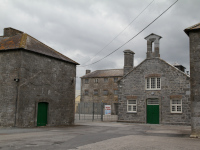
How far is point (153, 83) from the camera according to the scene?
83.4 feet

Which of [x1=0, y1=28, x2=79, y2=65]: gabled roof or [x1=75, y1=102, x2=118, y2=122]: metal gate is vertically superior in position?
[x1=0, y1=28, x2=79, y2=65]: gabled roof

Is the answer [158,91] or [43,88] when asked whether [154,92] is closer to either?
[158,91]

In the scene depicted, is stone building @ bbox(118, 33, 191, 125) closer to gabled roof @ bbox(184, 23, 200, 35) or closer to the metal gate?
the metal gate

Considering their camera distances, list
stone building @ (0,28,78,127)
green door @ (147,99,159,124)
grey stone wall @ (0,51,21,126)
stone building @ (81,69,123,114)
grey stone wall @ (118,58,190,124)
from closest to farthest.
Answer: grey stone wall @ (0,51,21,126), stone building @ (0,28,78,127), grey stone wall @ (118,58,190,124), green door @ (147,99,159,124), stone building @ (81,69,123,114)

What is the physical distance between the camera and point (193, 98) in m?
14.3

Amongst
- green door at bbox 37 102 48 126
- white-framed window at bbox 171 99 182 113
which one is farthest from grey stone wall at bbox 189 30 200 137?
green door at bbox 37 102 48 126

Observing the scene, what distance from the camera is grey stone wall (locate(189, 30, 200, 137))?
14.0 metres

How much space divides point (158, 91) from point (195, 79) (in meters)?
10.6

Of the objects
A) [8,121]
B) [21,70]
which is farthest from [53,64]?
[8,121]

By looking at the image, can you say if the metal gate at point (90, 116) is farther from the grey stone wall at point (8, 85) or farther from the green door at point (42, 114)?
the grey stone wall at point (8, 85)

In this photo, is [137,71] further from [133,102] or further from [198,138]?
[198,138]

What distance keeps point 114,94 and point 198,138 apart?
38501mm

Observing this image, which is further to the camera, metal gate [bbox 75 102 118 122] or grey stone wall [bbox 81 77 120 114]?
grey stone wall [bbox 81 77 120 114]

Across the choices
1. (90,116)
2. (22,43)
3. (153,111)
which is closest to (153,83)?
(153,111)
